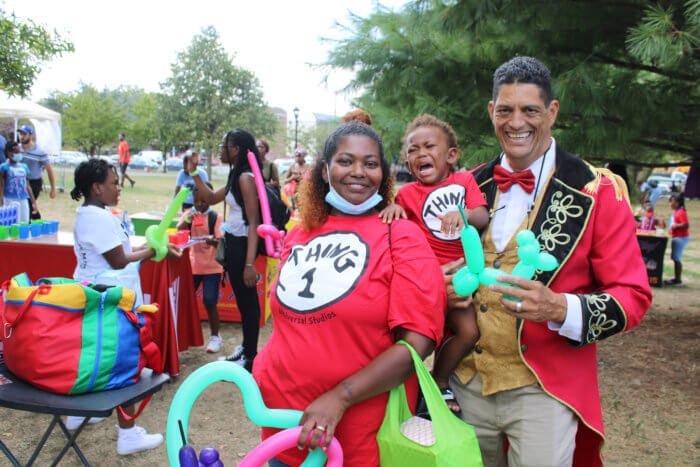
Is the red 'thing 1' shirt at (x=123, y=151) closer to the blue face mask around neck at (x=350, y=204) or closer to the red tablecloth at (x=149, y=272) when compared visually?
the red tablecloth at (x=149, y=272)

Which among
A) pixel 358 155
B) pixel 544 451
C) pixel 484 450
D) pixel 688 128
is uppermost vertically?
pixel 688 128

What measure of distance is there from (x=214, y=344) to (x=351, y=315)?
390cm

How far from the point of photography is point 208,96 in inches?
1446

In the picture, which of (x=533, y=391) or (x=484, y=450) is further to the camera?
(x=484, y=450)

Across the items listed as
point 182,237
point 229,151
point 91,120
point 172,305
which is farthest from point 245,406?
point 91,120

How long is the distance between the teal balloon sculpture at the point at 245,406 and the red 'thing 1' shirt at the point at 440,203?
96 cm

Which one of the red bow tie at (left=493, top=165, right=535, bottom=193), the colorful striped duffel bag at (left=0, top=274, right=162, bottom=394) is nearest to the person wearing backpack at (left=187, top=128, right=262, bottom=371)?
the colorful striped duffel bag at (left=0, top=274, right=162, bottom=394)

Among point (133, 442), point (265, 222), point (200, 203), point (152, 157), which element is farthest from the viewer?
point (152, 157)

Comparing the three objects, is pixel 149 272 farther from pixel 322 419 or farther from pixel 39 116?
pixel 39 116

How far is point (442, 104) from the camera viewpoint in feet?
14.2

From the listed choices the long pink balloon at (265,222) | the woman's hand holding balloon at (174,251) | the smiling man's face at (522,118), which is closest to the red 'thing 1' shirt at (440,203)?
the smiling man's face at (522,118)

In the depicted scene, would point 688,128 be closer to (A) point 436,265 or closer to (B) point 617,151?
(B) point 617,151

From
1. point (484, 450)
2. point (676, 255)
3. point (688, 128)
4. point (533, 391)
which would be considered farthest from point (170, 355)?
point (676, 255)

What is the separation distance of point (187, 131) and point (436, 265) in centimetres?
3751
